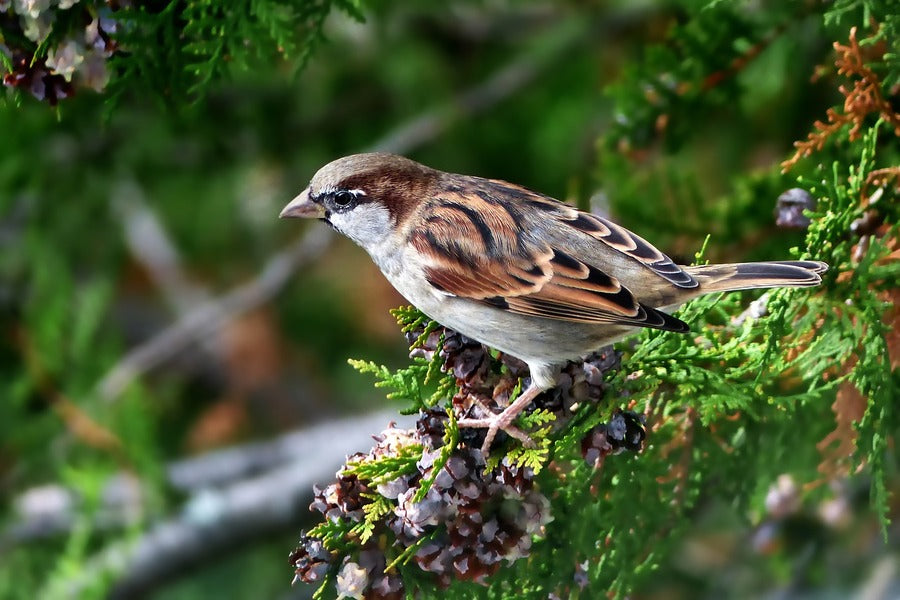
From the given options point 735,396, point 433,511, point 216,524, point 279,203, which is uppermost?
point 279,203

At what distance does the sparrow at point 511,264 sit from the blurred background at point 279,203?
44 cm

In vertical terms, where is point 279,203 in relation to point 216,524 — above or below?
above

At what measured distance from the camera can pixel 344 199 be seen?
2.51m

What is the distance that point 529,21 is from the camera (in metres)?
4.32

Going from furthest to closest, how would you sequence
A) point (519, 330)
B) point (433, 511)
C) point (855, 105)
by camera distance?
1. point (519, 330)
2. point (855, 105)
3. point (433, 511)

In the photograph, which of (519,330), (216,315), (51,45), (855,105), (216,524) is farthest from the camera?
(216,315)

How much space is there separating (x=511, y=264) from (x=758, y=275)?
0.57m

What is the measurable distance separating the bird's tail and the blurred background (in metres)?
0.56

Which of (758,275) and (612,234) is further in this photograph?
(612,234)

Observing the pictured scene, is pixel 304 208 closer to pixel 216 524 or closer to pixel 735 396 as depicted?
pixel 735 396

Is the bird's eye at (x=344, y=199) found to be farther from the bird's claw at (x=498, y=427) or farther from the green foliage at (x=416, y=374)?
the bird's claw at (x=498, y=427)

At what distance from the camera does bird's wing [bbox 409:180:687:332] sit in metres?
2.21

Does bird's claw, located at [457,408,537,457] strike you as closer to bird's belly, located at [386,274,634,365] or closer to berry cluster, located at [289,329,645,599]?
berry cluster, located at [289,329,645,599]

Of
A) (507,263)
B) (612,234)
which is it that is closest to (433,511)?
(507,263)
